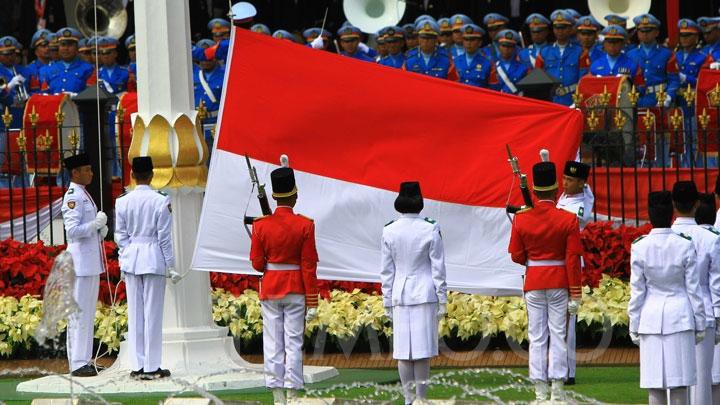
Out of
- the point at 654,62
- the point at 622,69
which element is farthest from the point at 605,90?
the point at 654,62

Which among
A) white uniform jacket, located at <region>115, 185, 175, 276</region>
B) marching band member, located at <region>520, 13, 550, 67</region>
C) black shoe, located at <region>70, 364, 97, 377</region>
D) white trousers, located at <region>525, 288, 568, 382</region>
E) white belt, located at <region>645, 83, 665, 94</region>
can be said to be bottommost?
black shoe, located at <region>70, 364, 97, 377</region>

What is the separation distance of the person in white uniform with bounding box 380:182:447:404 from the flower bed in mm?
2677

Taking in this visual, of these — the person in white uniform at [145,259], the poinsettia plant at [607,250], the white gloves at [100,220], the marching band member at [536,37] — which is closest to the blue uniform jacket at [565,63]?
→ the marching band member at [536,37]

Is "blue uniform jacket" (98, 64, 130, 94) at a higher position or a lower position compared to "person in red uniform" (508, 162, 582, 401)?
higher

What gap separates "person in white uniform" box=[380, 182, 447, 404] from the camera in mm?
12344

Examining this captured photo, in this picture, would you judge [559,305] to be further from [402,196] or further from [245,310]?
[245,310]

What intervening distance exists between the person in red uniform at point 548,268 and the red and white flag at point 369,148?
2.87 ft

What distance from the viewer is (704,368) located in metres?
11.4

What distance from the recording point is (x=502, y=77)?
2116 centimetres

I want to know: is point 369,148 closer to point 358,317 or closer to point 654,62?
point 358,317

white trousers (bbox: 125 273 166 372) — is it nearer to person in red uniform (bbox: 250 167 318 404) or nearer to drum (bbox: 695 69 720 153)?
person in red uniform (bbox: 250 167 318 404)

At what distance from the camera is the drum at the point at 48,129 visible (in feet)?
59.6

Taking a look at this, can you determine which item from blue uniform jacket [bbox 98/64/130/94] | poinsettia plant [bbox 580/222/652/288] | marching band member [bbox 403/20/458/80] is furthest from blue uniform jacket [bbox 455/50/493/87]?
poinsettia plant [bbox 580/222/652/288]

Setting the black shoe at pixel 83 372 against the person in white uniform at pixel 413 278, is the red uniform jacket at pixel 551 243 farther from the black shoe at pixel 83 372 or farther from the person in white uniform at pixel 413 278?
the black shoe at pixel 83 372
